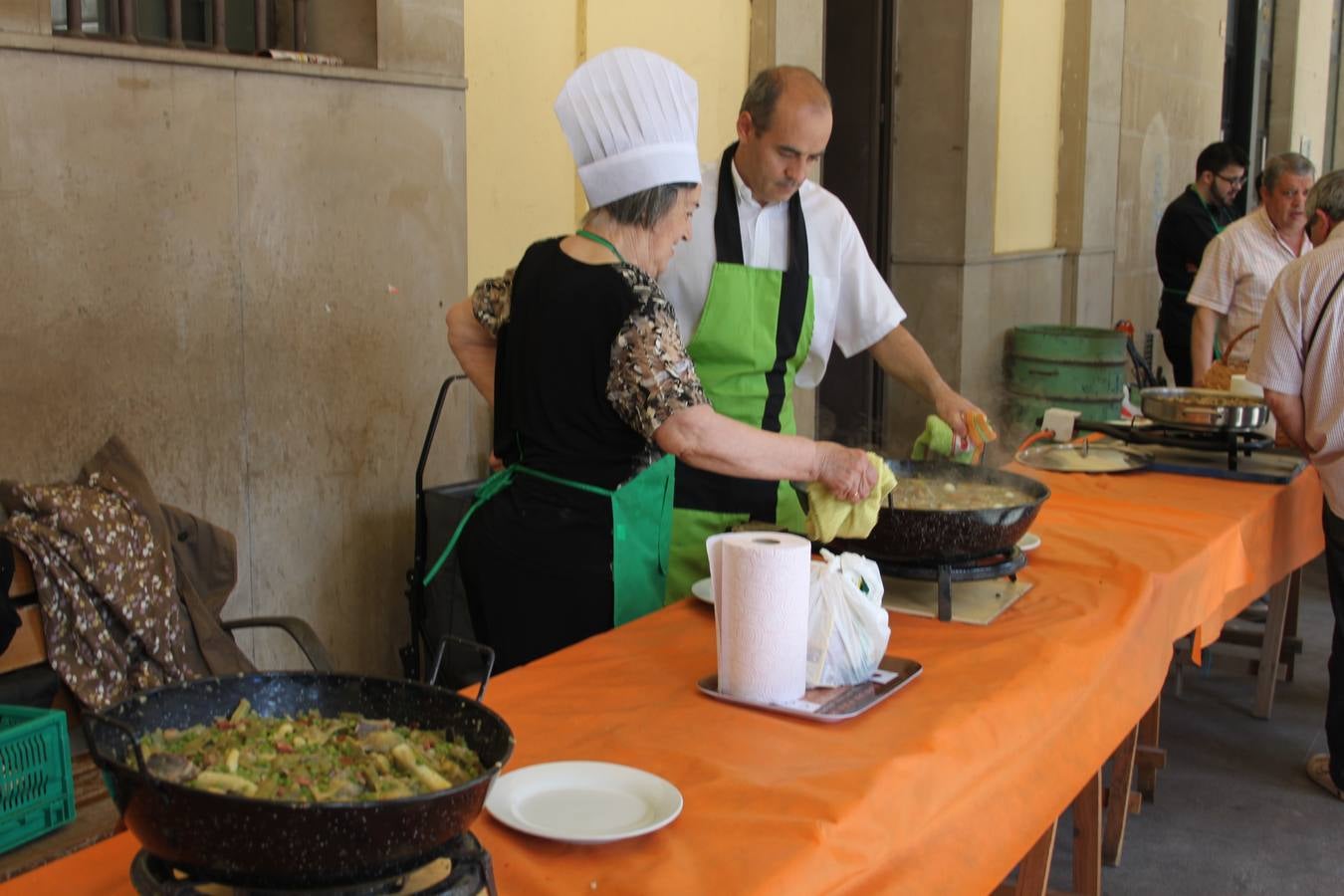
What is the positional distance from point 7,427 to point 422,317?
4.02 ft

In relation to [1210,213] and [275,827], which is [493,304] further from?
[1210,213]

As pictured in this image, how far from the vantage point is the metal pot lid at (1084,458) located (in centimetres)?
387

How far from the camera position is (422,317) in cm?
399

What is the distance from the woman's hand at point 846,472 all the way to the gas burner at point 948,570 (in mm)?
198

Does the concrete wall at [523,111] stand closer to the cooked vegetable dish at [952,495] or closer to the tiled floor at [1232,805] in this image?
the cooked vegetable dish at [952,495]

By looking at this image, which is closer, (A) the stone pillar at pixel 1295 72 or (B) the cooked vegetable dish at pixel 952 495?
(B) the cooked vegetable dish at pixel 952 495

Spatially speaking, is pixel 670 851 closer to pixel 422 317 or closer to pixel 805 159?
pixel 805 159

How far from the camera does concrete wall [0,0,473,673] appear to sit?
10.2ft

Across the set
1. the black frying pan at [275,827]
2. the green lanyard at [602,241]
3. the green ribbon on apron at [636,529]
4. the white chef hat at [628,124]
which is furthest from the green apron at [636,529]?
the black frying pan at [275,827]

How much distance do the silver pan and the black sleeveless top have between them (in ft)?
6.71

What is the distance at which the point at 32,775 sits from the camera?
246 centimetres

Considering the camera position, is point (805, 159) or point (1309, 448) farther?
point (1309, 448)

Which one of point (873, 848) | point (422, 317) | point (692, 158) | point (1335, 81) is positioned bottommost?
point (873, 848)

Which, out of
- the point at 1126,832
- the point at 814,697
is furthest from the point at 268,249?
the point at 1126,832
